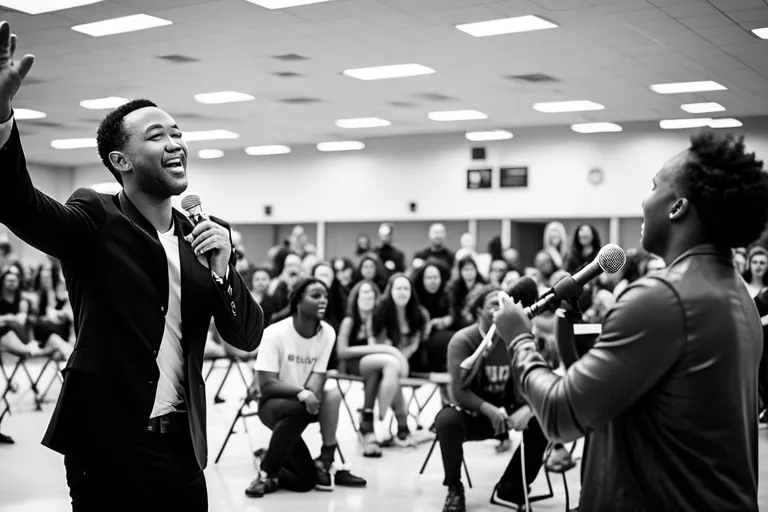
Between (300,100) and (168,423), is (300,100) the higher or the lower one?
the higher one

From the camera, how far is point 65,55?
33.4 ft

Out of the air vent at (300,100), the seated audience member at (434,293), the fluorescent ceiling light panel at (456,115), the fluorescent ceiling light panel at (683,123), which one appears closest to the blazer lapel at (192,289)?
the seated audience member at (434,293)

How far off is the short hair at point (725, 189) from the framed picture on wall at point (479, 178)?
1421cm

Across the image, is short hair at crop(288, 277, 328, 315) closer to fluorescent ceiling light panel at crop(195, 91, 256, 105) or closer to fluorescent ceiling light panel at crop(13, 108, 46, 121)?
fluorescent ceiling light panel at crop(195, 91, 256, 105)

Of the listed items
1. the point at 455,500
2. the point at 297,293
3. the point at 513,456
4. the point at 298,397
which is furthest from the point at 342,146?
the point at 455,500

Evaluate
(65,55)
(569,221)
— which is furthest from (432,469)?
(569,221)

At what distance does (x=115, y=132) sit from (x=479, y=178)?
13.9 metres

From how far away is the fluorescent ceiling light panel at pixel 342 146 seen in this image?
17.2 m

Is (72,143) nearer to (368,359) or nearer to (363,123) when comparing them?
(363,123)

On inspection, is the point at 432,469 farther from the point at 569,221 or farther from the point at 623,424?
the point at 569,221

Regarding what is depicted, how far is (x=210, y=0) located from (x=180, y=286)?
608 centimetres

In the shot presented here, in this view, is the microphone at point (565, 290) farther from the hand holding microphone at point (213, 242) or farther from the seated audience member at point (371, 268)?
the seated audience member at point (371, 268)

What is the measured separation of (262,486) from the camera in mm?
5613

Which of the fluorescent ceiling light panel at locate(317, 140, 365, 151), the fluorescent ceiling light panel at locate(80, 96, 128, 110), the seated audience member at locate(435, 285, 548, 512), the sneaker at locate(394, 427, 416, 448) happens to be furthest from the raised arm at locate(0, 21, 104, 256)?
the fluorescent ceiling light panel at locate(317, 140, 365, 151)
